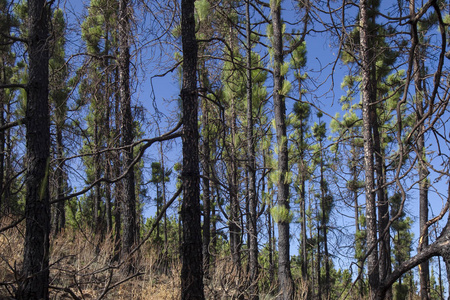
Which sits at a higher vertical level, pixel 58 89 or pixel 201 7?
pixel 58 89

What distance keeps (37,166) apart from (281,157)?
473cm

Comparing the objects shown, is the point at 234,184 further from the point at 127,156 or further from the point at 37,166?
the point at 37,166

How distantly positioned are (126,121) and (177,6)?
146 inches

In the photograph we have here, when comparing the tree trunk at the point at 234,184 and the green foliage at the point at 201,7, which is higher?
the green foliage at the point at 201,7

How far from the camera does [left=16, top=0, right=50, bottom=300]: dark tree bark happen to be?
3932mm

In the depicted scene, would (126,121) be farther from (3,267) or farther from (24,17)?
(24,17)

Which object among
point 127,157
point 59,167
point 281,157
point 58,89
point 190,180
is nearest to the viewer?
point 190,180

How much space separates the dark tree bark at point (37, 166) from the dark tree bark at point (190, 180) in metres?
1.36

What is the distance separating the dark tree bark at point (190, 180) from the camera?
3.59 m

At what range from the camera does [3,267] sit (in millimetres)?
5332

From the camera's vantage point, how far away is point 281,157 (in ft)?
25.2

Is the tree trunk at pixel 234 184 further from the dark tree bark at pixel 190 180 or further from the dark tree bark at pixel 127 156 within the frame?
the dark tree bark at pixel 127 156

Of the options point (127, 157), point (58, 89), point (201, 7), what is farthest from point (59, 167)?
point (58, 89)

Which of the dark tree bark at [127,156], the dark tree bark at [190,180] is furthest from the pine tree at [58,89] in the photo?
the dark tree bark at [190,180]
